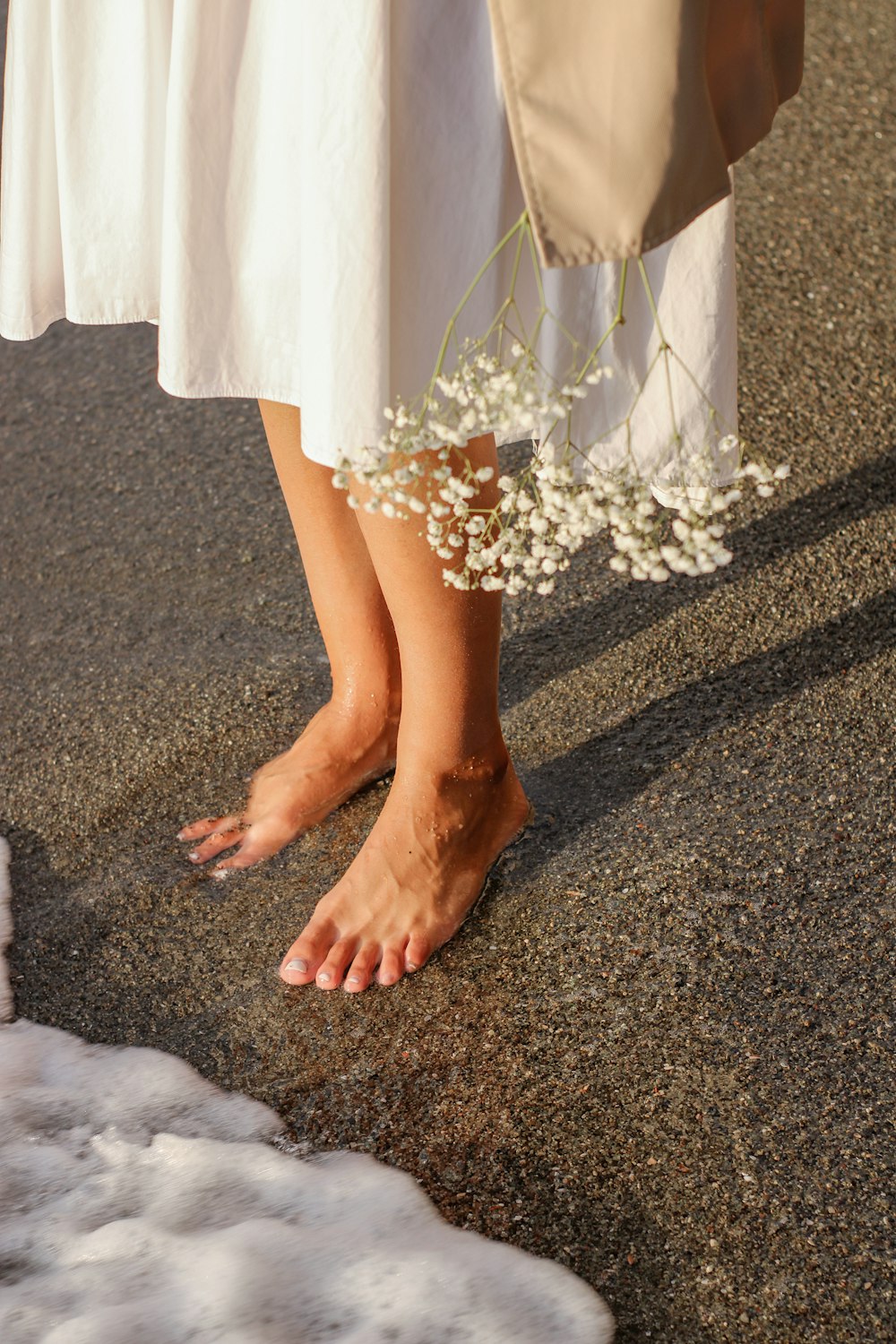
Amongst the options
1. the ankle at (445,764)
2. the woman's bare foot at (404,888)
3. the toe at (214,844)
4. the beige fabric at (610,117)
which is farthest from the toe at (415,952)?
the beige fabric at (610,117)

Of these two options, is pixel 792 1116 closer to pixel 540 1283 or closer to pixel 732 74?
pixel 540 1283

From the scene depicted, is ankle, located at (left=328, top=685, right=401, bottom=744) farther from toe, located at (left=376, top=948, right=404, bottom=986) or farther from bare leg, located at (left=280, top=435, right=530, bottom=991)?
toe, located at (left=376, top=948, right=404, bottom=986)

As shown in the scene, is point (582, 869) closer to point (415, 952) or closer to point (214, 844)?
point (415, 952)

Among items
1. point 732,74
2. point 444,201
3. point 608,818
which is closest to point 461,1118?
point 608,818

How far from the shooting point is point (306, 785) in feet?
5.70

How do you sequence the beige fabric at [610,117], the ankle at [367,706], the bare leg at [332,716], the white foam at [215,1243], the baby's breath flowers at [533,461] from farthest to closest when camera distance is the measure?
the ankle at [367,706]
the bare leg at [332,716]
the white foam at [215,1243]
the baby's breath flowers at [533,461]
the beige fabric at [610,117]

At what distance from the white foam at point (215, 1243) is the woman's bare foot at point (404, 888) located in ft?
0.62

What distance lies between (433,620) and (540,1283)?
647mm

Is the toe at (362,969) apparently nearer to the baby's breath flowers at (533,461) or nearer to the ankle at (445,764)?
the ankle at (445,764)

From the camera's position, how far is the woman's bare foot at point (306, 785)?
172 cm

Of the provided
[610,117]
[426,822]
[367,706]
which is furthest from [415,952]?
[610,117]

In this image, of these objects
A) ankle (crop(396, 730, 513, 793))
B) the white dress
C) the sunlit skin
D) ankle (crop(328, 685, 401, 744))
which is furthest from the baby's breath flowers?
ankle (crop(328, 685, 401, 744))

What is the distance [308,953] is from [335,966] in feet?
0.12

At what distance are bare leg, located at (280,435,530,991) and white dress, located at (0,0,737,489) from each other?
1.00 feet
